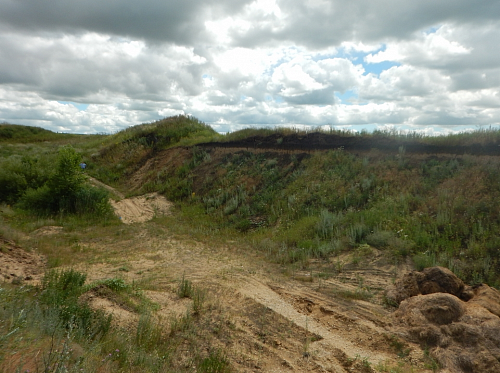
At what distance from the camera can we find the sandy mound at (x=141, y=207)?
50.5 ft

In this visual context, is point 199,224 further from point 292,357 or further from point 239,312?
point 292,357

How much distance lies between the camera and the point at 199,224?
1426 centimetres

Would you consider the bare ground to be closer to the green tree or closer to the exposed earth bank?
the exposed earth bank

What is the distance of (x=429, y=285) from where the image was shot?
6594 millimetres

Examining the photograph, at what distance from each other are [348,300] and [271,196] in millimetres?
7939

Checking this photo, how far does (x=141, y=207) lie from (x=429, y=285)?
13.5 m

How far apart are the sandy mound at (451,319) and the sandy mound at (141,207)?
1121 cm

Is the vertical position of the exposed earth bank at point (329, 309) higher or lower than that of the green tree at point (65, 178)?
lower

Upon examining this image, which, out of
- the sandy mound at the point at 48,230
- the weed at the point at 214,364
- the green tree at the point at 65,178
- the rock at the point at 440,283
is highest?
the green tree at the point at 65,178

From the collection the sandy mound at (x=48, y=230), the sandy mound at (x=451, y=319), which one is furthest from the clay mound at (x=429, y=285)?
the sandy mound at (x=48, y=230)

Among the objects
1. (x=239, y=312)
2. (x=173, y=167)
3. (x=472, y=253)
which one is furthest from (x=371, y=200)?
(x=173, y=167)

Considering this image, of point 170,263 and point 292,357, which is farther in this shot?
point 170,263

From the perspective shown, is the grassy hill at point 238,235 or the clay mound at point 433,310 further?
the clay mound at point 433,310

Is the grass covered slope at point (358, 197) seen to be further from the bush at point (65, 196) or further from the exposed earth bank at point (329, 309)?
the bush at point (65, 196)
